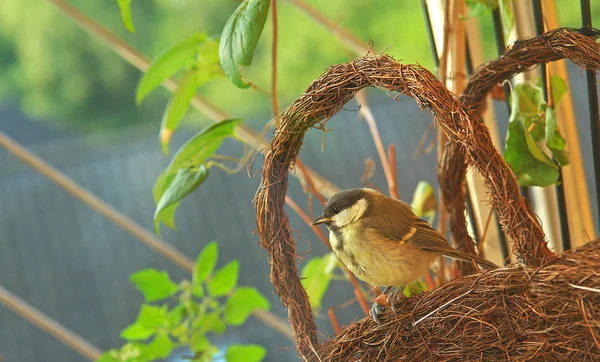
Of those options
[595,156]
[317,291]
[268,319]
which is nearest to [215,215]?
[268,319]

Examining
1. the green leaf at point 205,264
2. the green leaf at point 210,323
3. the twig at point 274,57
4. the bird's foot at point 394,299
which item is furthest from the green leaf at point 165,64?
the bird's foot at point 394,299

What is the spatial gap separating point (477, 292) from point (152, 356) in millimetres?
590

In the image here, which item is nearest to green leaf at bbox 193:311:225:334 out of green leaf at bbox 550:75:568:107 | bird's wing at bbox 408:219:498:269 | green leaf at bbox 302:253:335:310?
green leaf at bbox 302:253:335:310

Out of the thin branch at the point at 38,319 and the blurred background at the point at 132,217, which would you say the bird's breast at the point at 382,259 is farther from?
the blurred background at the point at 132,217

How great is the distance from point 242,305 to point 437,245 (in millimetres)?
368

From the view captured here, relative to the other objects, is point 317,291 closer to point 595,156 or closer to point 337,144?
point 595,156

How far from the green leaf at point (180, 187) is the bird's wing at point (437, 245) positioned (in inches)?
12.4

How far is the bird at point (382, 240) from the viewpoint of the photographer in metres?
0.91

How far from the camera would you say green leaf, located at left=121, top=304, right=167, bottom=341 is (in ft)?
3.63

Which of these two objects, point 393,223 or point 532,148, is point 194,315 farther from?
point 532,148

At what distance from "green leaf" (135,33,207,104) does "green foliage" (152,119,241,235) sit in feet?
0.40

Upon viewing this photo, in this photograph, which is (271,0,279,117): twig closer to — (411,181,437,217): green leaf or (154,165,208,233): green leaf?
(154,165,208,233): green leaf

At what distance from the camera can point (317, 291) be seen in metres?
1.22

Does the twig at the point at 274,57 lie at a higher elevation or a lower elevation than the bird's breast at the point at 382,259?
higher
